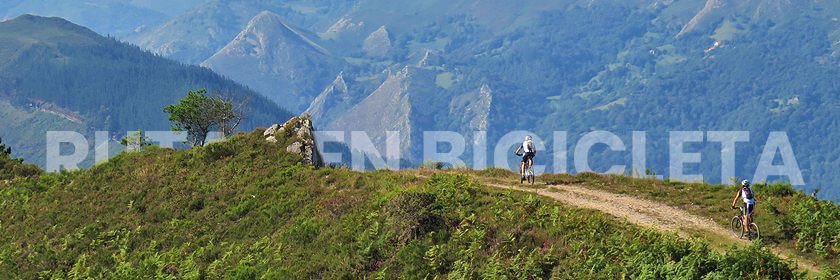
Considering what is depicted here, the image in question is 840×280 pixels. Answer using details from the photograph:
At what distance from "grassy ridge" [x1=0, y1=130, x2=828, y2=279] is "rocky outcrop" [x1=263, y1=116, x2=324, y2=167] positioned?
0.82 meters

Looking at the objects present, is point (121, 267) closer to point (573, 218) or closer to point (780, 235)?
point (573, 218)

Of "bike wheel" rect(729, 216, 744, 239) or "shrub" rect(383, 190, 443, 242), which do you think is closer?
"shrub" rect(383, 190, 443, 242)

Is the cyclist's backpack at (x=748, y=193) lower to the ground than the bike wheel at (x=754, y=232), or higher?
higher

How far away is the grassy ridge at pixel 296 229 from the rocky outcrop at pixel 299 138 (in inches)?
32.4

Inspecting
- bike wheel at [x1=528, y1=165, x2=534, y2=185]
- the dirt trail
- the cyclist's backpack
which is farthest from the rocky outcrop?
the cyclist's backpack

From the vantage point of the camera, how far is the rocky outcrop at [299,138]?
36.2 metres

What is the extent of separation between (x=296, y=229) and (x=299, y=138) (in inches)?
463

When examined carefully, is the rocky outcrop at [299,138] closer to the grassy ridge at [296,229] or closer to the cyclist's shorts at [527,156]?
the grassy ridge at [296,229]

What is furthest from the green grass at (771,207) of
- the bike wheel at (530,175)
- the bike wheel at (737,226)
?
the bike wheel at (530,175)

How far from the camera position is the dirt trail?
78.6 ft

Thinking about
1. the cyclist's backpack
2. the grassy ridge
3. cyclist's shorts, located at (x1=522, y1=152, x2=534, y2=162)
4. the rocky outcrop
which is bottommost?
the grassy ridge

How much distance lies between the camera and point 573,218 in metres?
22.5

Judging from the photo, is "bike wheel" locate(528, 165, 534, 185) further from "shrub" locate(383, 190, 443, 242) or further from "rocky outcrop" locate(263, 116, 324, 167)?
A: "rocky outcrop" locate(263, 116, 324, 167)

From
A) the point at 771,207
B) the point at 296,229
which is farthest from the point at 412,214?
the point at 771,207
